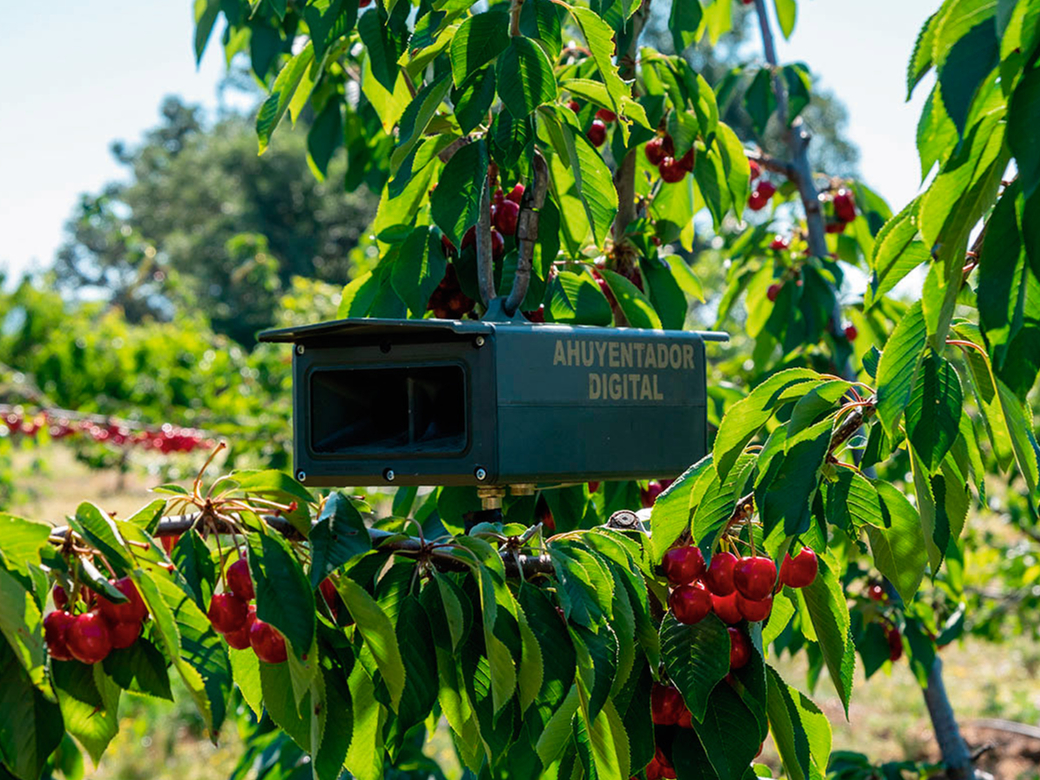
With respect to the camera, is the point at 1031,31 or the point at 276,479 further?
the point at 276,479

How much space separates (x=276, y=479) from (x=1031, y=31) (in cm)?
77

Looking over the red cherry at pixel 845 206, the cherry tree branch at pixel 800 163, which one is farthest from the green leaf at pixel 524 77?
the red cherry at pixel 845 206

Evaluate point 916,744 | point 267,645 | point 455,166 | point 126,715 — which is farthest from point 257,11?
point 126,715

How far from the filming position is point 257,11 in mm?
1977

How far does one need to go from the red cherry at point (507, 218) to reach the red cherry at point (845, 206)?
1.21 metres

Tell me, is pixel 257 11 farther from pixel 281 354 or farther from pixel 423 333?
pixel 281 354

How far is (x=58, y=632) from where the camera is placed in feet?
3.36

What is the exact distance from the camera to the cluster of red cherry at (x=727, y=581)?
1124mm

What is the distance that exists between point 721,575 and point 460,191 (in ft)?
2.03

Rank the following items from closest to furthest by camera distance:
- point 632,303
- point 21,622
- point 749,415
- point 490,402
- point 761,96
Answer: point 21,622
point 749,415
point 490,402
point 632,303
point 761,96

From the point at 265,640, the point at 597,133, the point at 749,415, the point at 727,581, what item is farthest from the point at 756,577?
the point at 597,133

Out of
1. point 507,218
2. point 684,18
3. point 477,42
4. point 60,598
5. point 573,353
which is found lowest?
point 60,598

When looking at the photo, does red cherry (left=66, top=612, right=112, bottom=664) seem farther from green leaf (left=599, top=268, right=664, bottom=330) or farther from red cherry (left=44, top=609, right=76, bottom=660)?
green leaf (left=599, top=268, right=664, bottom=330)

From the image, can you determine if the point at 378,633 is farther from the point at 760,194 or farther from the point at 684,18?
the point at 760,194
